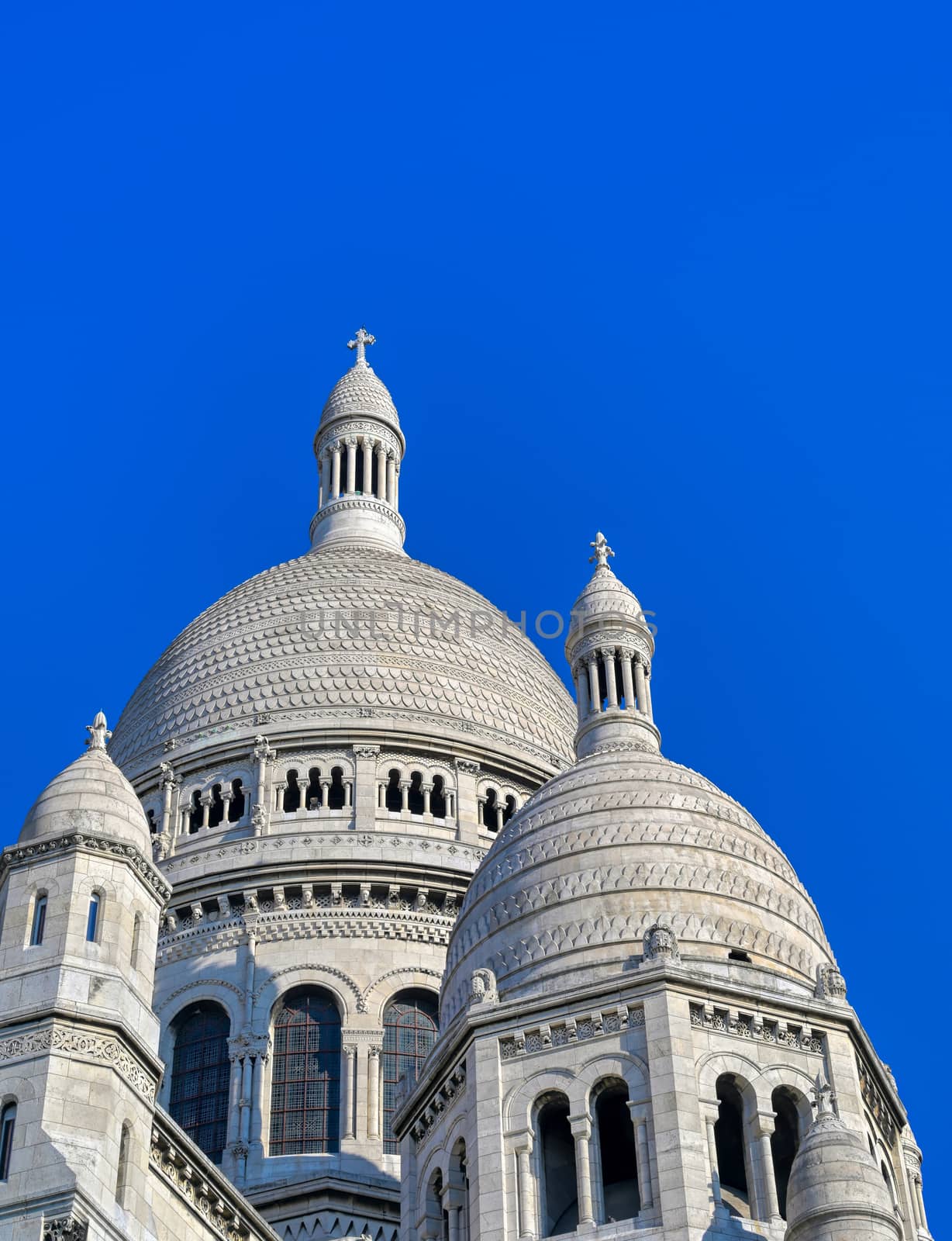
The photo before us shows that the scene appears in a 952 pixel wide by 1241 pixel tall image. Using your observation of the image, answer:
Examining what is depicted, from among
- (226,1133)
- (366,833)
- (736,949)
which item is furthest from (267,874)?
(736,949)

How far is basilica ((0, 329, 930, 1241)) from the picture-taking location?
2881cm

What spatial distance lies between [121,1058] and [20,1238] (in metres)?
2.84

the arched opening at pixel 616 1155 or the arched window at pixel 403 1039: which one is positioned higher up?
the arched window at pixel 403 1039

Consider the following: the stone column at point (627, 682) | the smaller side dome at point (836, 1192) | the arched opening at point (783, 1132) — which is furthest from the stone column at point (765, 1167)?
the stone column at point (627, 682)

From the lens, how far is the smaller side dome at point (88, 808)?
2970 cm

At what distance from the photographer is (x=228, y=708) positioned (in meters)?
56.1

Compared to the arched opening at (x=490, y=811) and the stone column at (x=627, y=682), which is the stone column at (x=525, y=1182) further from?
the arched opening at (x=490, y=811)

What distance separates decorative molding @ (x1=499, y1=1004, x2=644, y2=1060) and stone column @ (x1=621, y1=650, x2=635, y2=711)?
1117cm

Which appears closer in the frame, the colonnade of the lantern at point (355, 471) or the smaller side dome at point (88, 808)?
the smaller side dome at point (88, 808)

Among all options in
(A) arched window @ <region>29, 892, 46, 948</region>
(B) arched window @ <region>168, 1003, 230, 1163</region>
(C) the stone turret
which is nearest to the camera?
(C) the stone turret

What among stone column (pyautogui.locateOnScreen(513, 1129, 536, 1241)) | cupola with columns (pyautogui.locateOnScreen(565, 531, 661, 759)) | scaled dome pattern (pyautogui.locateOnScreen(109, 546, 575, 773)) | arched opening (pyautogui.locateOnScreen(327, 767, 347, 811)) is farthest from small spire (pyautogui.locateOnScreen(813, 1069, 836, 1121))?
scaled dome pattern (pyautogui.locateOnScreen(109, 546, 575, 773))

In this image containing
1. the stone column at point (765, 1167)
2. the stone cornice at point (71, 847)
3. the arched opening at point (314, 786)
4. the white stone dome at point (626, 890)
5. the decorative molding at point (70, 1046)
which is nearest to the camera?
the decorative molding at point (70, 1046)

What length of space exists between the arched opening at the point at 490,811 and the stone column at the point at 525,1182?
60.3 feet

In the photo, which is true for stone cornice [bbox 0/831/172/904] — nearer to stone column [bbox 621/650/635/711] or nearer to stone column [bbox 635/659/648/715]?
stone column [bbox 621/650/635/711]
